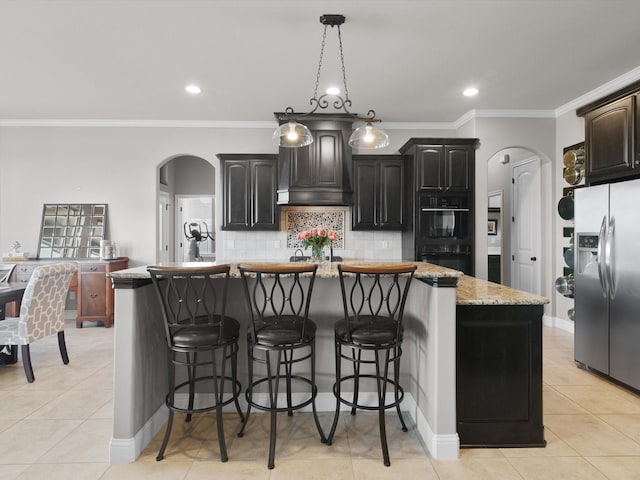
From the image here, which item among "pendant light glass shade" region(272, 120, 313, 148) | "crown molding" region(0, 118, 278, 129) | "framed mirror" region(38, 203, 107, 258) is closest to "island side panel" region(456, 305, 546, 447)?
"pendant light glass shade" region(272, 120, 313, 148)

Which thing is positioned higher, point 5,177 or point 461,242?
point 5,177

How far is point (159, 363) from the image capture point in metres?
2.40

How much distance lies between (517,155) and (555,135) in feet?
2.79

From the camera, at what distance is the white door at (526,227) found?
16.5 feet

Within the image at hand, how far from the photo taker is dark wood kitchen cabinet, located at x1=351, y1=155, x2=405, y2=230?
4.89 meters

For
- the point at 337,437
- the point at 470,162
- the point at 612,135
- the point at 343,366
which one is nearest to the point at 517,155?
the point at 470,162

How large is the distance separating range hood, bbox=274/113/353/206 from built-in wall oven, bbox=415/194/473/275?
1.04 meters

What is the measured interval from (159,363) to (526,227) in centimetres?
514

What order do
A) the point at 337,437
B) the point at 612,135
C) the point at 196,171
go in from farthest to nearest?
the point at 196,171 < the point at 612,135 < the point at 337,437

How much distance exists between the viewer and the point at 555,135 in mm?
4777

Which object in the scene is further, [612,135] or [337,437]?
[612,135]

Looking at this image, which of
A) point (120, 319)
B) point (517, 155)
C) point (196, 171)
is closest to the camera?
point (120, 319)

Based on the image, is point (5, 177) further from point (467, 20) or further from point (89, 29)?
point (467, 20)

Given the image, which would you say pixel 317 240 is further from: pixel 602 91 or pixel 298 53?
pixel 602 91
